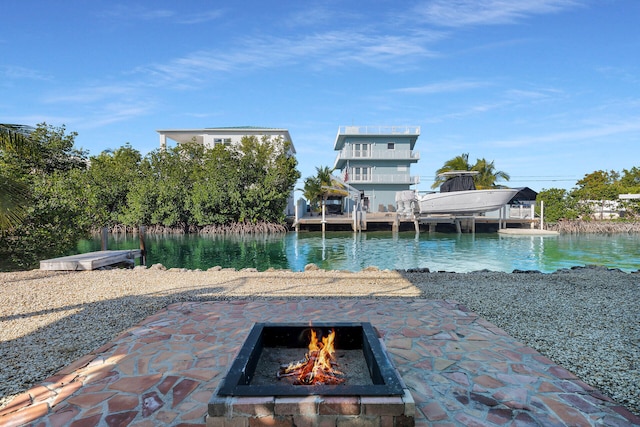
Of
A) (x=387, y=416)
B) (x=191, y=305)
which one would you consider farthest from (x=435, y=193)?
(x=387, y=416)

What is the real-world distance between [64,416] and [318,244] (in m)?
20.7

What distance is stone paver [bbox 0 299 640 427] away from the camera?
2.75 metres

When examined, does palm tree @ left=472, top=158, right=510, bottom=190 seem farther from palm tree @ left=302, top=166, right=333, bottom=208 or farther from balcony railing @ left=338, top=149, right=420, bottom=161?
palm tree @ left=302, top=166, right=333, bottom=208

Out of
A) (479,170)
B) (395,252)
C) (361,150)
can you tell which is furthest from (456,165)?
(395,252)

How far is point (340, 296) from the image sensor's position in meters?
6.77

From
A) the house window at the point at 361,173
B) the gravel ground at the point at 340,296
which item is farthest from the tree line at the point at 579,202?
the gravel ground at the point at 340,296

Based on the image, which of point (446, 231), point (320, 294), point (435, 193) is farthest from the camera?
point (446, 231)

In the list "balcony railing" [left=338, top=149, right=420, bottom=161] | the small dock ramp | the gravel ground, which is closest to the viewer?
the gravel ground

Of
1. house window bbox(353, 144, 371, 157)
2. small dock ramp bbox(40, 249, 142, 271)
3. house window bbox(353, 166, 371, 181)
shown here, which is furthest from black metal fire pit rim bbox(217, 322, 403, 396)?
house window bbox(353, 166, 371, 181)

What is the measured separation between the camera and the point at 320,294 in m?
6.99

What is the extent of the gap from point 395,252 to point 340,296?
1362cm

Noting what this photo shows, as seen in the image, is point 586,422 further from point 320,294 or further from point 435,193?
point 435,193

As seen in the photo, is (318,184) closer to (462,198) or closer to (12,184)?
(462,198)

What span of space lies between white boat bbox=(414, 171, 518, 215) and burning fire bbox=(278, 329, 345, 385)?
995 inches
